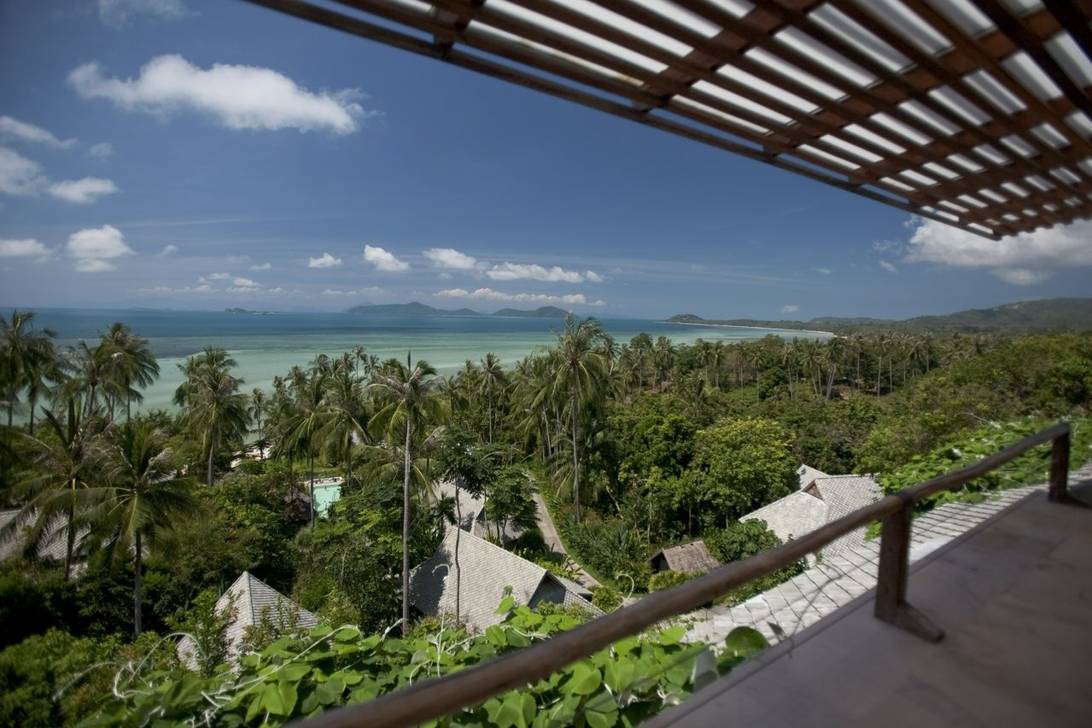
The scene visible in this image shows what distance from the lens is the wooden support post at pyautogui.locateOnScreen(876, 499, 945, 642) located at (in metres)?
1.84

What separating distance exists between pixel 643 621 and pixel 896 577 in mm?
1383

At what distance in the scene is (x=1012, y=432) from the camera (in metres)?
6.73

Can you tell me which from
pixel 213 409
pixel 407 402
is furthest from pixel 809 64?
pixel 213 409

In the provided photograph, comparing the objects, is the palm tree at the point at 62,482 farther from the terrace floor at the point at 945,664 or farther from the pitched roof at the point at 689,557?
the pitched roof at the point at 689,557

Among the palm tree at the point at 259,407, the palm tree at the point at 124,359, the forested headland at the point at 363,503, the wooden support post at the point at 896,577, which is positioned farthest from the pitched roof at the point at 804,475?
the palm tree at the point at 259,407

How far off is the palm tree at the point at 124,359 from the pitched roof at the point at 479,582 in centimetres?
2071

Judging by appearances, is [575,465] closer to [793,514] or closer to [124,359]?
[793,514]

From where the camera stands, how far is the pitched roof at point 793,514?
687 inches

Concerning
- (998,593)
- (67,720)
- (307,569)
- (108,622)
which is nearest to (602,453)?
(307,569)

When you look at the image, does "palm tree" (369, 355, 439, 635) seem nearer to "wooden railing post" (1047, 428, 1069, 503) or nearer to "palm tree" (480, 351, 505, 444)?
"wooden railing post" (1047, 428, 1069, 503)

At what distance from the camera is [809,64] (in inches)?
67.1

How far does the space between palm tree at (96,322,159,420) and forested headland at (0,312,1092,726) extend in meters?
0.14

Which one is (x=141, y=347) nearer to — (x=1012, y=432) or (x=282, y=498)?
(x=282, y=498)

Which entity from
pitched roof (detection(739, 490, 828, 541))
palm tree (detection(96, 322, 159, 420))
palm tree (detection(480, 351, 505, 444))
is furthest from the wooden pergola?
palm tree (detection(96, 322, 159, 420))
